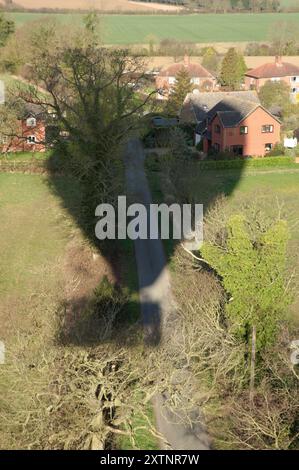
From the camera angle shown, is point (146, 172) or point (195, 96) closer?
point (146, 172)

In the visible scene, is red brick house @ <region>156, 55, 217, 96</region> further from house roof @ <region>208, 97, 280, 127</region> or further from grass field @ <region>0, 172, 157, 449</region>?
grass field @ <region>0, 172, 157, 449</region>

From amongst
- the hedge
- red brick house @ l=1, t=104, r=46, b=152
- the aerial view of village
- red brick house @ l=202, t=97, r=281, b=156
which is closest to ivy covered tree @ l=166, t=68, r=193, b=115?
the aerial view of village

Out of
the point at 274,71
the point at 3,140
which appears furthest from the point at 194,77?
the point at 3,140

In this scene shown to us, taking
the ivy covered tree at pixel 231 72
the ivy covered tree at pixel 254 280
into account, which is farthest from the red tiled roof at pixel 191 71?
the ivy covered tree at pixel 254 280

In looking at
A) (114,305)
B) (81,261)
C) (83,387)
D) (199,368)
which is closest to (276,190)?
(81,261)

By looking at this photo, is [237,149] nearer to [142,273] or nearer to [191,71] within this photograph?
[142,273]

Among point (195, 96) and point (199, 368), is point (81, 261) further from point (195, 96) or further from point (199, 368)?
point (195, 96)
